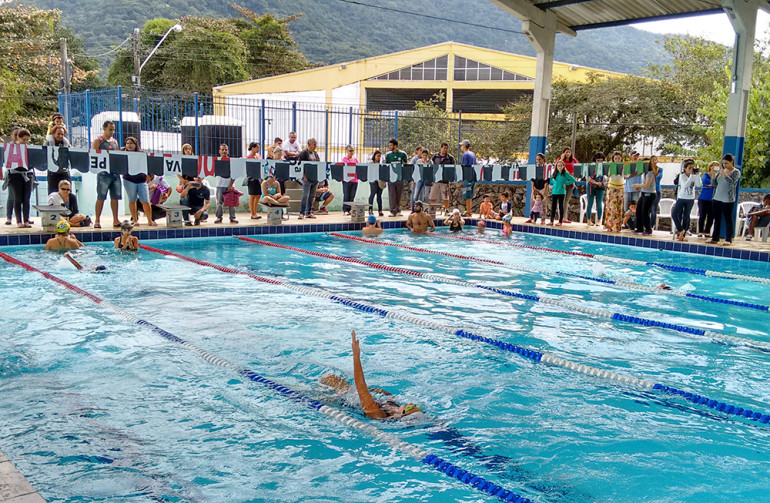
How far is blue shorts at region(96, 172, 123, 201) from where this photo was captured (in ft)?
36.2

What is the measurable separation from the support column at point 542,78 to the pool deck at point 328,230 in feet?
6.28

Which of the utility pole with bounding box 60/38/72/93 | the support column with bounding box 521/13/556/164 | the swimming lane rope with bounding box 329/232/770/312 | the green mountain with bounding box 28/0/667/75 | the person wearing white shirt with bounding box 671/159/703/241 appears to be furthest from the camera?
the green mountain with bounding box 28/0/667/75

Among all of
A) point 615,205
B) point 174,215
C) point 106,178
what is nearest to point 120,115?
point 106,178

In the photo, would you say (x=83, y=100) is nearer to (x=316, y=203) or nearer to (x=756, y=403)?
(x=316, y=203)

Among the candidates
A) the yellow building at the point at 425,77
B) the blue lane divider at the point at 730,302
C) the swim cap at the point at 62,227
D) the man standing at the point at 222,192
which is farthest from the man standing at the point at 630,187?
the yellow building at the point at 425,77

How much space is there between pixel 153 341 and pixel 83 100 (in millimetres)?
9213

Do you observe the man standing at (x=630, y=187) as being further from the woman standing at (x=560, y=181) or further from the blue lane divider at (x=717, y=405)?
the blue lane divider at (x=717, y=405)

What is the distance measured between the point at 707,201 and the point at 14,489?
12.0 m

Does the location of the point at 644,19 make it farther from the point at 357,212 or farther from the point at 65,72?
the point at 65,72

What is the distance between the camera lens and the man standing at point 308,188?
44.1 feet

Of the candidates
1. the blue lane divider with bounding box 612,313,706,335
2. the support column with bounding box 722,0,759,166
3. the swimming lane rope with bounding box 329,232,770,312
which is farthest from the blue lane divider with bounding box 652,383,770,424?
the support column with bounding box 722,0,759,166

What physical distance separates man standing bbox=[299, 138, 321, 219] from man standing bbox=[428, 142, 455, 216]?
2.54 metres

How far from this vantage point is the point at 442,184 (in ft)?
51.4

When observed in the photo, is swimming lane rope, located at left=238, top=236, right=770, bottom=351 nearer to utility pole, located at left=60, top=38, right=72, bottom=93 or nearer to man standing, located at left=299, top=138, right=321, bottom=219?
man standing, located at left=299, top=138, right=321, bottom=219
